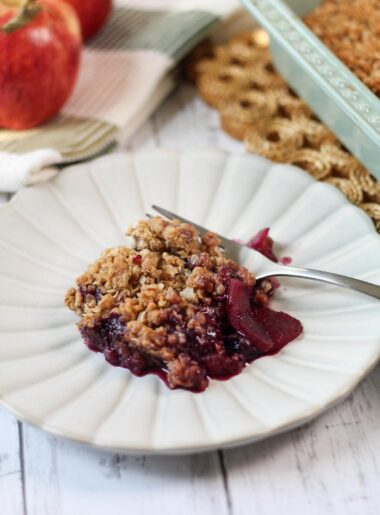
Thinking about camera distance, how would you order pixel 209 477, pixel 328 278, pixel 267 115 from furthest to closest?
pixel 267 115 → pixel 328 278 → pixel 209 477

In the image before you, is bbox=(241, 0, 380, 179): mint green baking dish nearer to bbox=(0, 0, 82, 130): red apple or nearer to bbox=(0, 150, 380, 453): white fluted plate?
bbox=(0, 150, 380, 453): white fluted plate

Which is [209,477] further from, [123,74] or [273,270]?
[123,74]

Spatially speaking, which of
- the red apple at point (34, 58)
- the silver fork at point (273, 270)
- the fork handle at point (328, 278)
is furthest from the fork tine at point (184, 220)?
the red apple at point (34, 58)

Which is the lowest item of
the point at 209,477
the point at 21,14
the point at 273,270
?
the point at 209,477

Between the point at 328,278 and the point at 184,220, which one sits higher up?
the point at 328,278

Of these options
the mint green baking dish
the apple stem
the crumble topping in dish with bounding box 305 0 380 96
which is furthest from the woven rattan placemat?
the apple stem

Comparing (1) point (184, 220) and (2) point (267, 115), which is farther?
(2) point (267, 115)

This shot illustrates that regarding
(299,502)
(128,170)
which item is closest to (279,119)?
(128,170)

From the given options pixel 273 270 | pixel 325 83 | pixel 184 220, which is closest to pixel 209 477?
pixel 273 270

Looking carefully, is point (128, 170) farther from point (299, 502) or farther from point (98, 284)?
point (299, 502)
